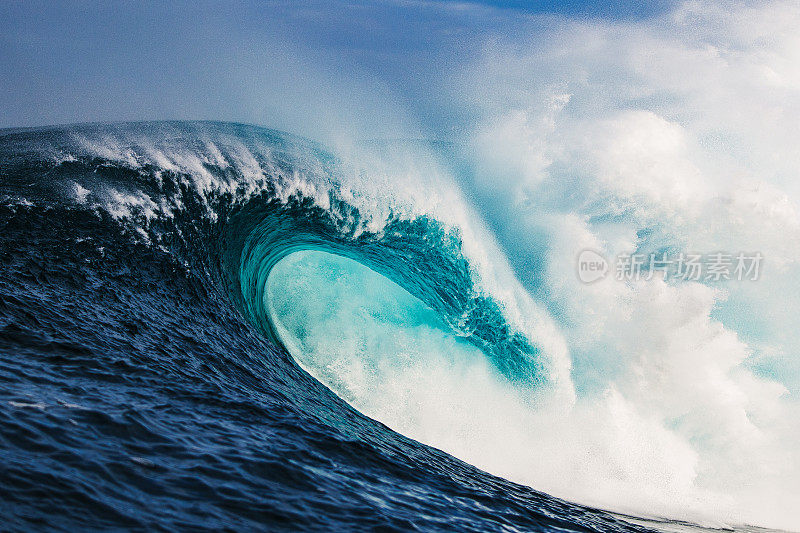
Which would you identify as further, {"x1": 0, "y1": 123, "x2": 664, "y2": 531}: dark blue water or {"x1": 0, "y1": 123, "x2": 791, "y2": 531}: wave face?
{"x1": 0, "y1": 123, "x2": 791, "y2": 531}: wave face

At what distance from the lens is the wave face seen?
3.54 meters

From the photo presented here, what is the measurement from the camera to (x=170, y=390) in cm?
472

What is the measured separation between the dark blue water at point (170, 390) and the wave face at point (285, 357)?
2 cm

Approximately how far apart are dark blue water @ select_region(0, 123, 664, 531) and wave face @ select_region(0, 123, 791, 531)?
25 millimetres

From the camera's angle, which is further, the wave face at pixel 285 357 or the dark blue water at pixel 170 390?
the wave face at pixel 285 357

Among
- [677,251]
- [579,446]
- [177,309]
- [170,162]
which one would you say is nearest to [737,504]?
[579,446]

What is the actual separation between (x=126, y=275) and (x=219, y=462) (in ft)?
15.3

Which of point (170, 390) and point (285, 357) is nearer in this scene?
point (170, 390)

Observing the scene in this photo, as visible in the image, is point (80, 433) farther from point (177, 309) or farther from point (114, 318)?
point (177, 309)

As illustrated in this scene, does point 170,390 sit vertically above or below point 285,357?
below

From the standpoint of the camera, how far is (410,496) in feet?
13.9

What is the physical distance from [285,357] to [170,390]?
3.32m

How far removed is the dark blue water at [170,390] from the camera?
322 centimetres

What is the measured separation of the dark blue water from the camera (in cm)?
322
